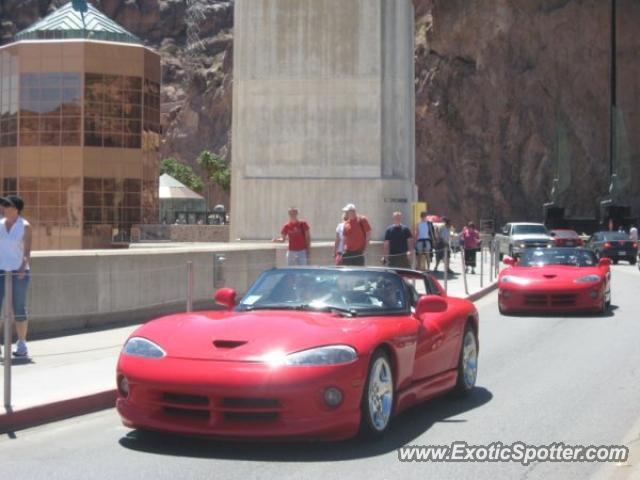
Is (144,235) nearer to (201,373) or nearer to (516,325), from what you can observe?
(516,325)

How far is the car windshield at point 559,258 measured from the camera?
18.8m

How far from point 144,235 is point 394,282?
32.9m

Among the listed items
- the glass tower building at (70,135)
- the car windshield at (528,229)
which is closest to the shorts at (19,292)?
the glass tower building at (70,135)

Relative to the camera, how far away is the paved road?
6.45m

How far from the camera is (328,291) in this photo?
823 centimetres

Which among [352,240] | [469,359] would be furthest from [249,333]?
[352,240]

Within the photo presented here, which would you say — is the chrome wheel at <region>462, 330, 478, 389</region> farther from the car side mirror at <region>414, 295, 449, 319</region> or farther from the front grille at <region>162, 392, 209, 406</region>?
the front grille at <region>162, 392, 209, 406</region>

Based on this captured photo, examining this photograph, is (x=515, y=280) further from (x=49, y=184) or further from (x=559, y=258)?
(x=49, y=184)

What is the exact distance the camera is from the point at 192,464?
6.55 metres

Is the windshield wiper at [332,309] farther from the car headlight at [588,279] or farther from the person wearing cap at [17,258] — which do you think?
the car headlight at [588,279]

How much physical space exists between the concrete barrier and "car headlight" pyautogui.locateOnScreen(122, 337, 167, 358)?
5.94 m

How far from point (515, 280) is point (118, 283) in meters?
7.55

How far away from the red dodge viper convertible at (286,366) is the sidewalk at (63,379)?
1451 mm

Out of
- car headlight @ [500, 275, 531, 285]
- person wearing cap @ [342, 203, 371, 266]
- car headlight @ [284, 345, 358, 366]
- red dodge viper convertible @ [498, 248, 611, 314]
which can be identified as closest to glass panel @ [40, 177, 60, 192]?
person wearing cap @ [342, 203, 371, 266]
